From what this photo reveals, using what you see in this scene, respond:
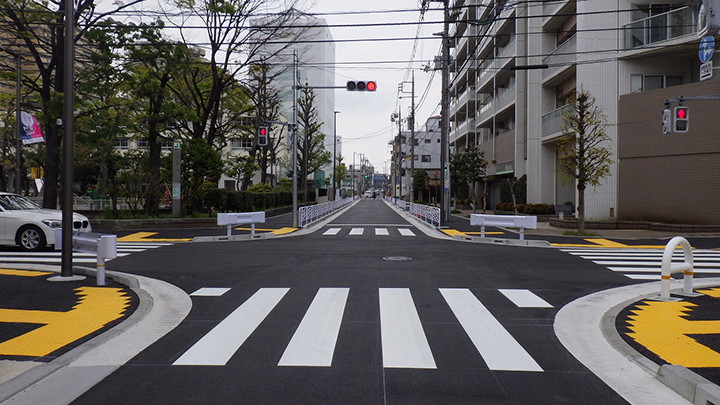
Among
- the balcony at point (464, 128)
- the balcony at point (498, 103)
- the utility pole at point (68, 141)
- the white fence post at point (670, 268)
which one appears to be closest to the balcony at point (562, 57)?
the balcony at point (498, 103)

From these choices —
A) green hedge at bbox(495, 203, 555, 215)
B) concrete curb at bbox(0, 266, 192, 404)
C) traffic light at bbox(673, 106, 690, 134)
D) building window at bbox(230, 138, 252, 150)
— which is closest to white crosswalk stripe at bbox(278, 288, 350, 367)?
concrete curb at bbox(0, 266, 192, 404)

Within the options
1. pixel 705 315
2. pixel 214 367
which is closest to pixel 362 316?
pixel 214 367

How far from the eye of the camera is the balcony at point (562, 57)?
2488 cm

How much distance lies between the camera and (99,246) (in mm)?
8789

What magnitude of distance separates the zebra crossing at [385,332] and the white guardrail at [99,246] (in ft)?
6.13

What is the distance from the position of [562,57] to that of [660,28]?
5671mm

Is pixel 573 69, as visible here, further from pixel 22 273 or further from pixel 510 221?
pixel 22 273

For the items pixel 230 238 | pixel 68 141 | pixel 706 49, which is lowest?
pixel 230 238

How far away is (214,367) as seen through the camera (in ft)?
15.7

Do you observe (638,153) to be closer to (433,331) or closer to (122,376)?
(433,331)

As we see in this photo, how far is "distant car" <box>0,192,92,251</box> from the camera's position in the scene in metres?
13.4

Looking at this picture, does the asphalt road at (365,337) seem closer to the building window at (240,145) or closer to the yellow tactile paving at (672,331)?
the yellow tactile paving at (672,331)

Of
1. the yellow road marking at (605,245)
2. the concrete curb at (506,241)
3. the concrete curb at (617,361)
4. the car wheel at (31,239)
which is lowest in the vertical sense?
the concrete curb at (617,361)

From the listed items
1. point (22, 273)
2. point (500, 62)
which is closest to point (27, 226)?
point (22, 273)
